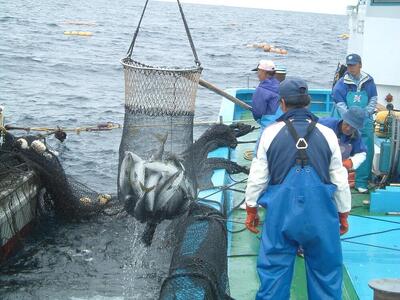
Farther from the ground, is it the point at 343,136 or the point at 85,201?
the point at 343,136

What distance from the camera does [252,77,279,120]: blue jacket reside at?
6.88 metres

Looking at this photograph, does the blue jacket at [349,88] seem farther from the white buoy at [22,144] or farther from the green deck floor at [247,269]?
the white buoy at [22,144]

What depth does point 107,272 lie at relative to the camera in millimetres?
7484

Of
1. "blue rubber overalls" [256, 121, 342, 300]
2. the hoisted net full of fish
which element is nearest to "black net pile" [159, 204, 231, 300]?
the hoisted net full of fish

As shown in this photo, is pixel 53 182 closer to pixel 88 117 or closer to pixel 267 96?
pixel 267 96

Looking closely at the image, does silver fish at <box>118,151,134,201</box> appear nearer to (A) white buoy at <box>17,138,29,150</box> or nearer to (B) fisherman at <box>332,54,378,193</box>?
(B) fisherman at <box>332,54,378,193</box>

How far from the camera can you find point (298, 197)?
408cm

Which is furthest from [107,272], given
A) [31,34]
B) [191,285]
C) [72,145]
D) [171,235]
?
[31,34]

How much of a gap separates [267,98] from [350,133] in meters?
1.48

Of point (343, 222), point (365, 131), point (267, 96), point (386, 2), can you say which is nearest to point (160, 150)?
point (343, 222)

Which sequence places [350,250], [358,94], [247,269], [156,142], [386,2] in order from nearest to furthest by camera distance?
[156,142], [247,269], [350,250], [358,94], [386,2]

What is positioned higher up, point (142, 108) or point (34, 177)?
point (142, 108)

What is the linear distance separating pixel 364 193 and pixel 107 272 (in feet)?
11.1

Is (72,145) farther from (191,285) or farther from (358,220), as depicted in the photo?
(191,285)
